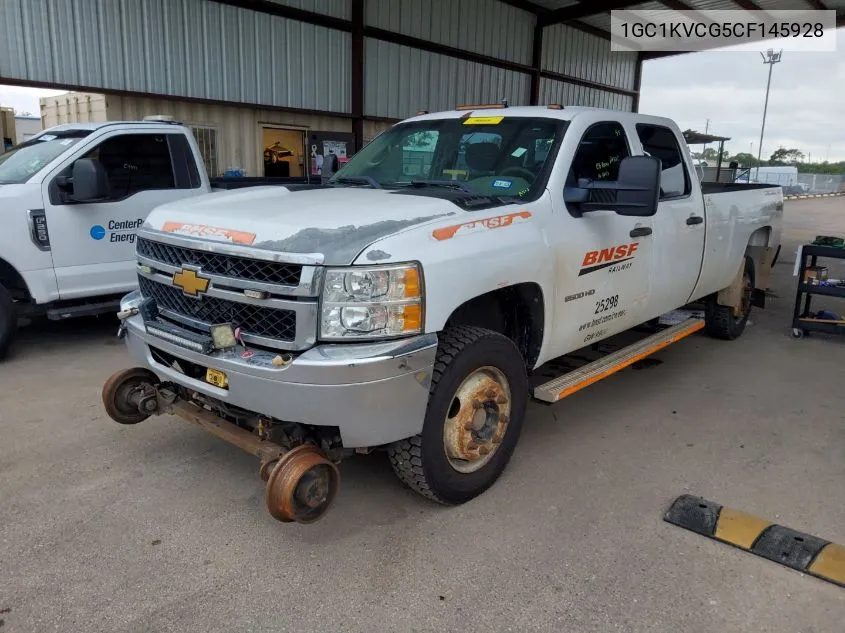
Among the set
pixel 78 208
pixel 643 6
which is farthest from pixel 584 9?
pixel 78 208

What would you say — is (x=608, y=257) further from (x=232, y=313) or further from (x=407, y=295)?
(x=232, y=313)

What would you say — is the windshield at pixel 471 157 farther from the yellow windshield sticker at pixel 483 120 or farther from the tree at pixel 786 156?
the tree at pixel 786 156

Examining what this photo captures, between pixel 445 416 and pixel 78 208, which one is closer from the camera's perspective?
pixel 445 416

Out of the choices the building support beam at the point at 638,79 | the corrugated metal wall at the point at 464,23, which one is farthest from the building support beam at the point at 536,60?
the building support beam at the point at 638,79

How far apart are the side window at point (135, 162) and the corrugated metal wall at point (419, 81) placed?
28.0ft

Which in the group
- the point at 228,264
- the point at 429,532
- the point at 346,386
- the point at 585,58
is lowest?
the point at 429,532

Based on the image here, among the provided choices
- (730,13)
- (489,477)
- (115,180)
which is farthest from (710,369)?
(730,13)

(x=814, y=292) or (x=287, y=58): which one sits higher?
(x=287, y=58)

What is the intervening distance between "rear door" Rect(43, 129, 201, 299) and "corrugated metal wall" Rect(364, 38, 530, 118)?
8528 millimetres

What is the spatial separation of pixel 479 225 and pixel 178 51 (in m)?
10.2

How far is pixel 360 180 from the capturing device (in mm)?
4301

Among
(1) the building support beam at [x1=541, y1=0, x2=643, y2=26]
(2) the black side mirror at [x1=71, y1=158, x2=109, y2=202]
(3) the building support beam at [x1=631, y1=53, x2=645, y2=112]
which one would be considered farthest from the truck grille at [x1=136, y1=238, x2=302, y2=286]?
(3) the building support beam at [x1=631, y1=53, x2=645, y2=112]

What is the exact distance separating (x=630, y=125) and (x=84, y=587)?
4.18m

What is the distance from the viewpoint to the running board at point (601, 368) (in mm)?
3795
